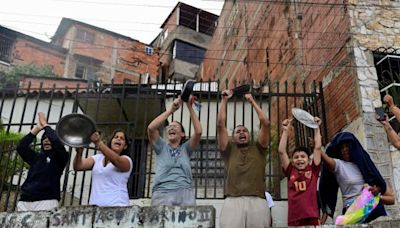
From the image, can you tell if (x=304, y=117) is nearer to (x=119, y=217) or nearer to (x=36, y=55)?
(x=119, y=217)

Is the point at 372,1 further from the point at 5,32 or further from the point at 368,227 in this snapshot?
the point at 5,32

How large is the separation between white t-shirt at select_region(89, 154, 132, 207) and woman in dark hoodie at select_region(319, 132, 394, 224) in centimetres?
185

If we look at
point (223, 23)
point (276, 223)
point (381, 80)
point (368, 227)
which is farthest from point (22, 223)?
point (223, 23)

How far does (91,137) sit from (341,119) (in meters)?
3.63

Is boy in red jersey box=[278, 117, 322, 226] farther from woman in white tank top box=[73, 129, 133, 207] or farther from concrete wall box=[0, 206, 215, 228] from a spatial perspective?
woman in white tank top box=[73, 129, 133, 207]

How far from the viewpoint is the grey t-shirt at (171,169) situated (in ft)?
11.5

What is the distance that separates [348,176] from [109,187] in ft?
7.08

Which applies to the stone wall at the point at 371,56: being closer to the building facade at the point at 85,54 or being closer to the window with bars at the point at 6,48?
the building facade at the point at 85,54

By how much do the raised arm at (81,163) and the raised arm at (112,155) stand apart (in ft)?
1.22

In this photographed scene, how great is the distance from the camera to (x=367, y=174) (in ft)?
12.4

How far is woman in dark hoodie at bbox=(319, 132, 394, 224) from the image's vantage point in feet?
12.2

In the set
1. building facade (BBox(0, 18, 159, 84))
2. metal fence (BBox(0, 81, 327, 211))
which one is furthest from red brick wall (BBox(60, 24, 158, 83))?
metal fence (BBox(0, 81, 327, 211))

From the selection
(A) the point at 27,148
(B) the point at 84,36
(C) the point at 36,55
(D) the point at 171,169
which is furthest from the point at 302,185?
(B) the point at 84,36

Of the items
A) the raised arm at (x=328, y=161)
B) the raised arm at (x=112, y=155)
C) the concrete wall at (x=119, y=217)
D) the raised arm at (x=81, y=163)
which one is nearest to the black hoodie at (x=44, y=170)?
the raised arm at (x=81, y=163)
